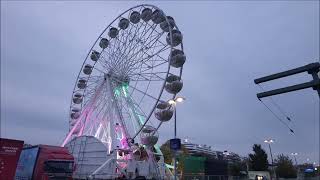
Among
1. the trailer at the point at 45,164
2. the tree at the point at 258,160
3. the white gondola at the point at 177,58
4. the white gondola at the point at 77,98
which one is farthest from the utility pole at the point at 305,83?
the tree at the point at 258,160

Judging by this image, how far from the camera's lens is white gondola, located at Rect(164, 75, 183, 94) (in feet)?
129

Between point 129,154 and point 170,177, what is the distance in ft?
20.7

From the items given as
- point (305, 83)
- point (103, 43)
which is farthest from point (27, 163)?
point (305, 83)

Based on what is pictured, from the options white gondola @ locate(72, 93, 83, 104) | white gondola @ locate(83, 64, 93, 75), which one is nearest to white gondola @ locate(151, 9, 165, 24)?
white gondola @ locate(83, 64, 93, 75)

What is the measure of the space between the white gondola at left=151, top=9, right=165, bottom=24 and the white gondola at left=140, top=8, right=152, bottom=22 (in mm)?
616

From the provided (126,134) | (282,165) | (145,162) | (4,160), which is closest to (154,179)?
(145,162)

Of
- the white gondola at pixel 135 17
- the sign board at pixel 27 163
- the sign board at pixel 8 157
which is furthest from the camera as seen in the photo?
the white gondola at pixel 135 17

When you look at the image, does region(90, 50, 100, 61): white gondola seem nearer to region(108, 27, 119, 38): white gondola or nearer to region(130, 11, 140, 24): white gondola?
region(108, 27, 119, 38): white gondola

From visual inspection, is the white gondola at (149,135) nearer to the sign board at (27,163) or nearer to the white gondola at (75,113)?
the sign board at (27,163)

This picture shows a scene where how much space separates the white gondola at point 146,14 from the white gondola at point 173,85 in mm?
7874

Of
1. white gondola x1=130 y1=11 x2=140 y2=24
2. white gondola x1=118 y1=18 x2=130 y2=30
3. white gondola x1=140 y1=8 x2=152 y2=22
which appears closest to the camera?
white gondola x1=140 y1=8 x2=152 y2=22

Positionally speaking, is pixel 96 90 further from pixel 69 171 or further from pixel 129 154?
pixel 69 171

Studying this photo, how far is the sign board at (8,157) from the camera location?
2370 centimetres

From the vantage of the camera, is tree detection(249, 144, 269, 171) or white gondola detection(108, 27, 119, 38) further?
tree detection(249, 144, 269, 171)
